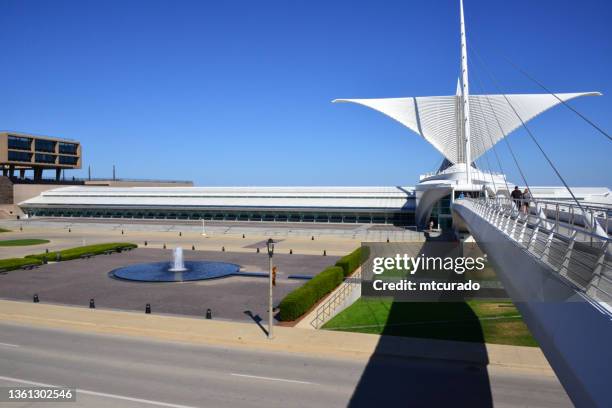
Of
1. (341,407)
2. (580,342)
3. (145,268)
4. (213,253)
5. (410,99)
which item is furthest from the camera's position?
(410,99)

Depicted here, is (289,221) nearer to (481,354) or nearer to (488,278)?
(488,278)

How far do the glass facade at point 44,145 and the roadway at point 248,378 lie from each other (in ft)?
254

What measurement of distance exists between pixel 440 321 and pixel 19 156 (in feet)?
266

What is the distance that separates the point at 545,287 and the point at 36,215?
282ft

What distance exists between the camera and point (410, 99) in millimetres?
57281

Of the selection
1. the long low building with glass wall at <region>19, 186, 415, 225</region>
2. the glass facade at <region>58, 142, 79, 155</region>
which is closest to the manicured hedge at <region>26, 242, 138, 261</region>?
the long low building with glass wall at <region>19, 186, 415, 225</region>

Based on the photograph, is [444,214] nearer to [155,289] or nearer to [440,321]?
[440,321]

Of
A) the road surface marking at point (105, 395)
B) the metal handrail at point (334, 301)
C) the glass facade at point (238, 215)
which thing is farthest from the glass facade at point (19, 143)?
the road surface marking at point (105, 395)

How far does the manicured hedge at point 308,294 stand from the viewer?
1972 centimetres

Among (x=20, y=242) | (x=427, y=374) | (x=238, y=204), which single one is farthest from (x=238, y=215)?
(x=427, y=374)

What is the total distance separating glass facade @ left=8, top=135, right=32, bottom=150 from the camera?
79.4 metres

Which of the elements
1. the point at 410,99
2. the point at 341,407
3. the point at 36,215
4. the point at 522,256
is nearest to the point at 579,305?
the point at 522,256

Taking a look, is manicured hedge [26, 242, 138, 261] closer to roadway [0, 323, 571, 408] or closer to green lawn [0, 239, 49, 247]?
green lawn [0, 239, 49, 247]

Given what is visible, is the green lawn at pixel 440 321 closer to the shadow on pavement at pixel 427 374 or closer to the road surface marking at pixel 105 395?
the shadow on pavement at pixel 427 374
